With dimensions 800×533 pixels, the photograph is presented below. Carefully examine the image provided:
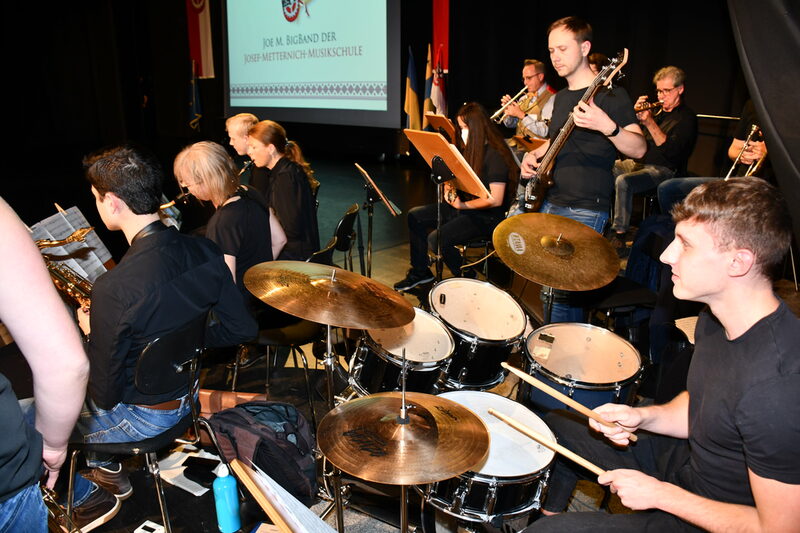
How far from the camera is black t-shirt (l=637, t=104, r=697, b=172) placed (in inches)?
201

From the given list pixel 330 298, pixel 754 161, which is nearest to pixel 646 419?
pixel 330 298

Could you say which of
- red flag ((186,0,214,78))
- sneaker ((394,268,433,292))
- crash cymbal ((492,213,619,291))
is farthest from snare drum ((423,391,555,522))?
red flag ((186,0,214,78))

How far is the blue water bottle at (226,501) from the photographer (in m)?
2.16

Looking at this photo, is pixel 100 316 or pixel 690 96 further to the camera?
Answer: pixel 690 96

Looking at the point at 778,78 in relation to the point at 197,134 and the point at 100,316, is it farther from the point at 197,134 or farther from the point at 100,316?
the point at 197,134

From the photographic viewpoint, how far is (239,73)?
10.0 metres

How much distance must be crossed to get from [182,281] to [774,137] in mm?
1928

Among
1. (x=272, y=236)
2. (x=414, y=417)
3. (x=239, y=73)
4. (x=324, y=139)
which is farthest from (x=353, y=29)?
(x=414, y=417)

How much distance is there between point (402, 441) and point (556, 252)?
1.37 m

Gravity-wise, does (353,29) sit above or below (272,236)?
above

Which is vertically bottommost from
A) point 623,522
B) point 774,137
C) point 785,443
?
point 623,522

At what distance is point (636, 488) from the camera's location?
1438 millimetres

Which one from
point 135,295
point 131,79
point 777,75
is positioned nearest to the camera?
point 777,75

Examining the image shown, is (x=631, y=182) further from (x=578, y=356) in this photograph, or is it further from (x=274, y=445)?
(x=274, y=445)
